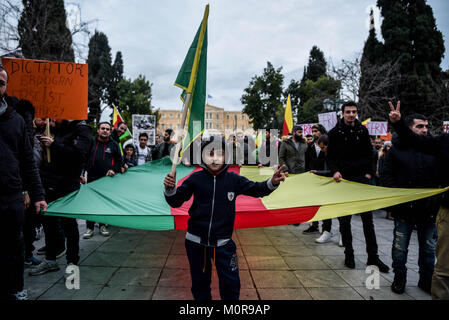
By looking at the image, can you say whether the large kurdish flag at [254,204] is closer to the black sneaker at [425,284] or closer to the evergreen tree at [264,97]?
the black sneaker at [425,284]

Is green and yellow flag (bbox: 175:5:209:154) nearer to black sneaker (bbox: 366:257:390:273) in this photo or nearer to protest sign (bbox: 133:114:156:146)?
black sneaker (bbox: 366:257:390:273)

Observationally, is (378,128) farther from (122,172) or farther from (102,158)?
(102,158)

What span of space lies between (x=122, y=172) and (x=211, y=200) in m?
2.90

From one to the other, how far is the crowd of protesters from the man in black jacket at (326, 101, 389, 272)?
0.04 feet

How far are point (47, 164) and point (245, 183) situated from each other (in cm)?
274

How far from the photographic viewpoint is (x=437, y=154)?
2391 millimetres

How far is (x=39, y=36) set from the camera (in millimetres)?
11703

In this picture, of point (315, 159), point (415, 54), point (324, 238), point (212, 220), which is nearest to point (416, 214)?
point (324, 238)

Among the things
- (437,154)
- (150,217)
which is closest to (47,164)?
(150,217)

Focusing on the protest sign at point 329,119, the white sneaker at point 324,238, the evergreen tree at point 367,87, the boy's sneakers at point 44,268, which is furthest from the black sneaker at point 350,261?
the evergreen tree at point 367,87

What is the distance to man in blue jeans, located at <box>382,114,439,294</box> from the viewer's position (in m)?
3.10

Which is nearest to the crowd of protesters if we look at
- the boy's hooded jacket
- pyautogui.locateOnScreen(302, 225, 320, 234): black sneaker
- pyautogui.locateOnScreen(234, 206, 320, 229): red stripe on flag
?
the boy's hooded jacket

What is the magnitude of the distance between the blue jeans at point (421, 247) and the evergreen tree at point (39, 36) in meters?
14.0
